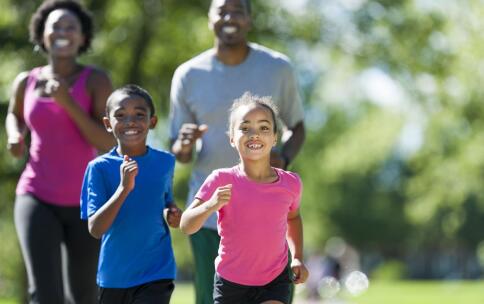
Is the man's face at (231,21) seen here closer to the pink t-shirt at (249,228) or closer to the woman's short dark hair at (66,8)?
the woman's short dark hair at (66,8)

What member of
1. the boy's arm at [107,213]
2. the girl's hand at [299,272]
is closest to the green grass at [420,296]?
Answer: the girl's hand at [299,272]

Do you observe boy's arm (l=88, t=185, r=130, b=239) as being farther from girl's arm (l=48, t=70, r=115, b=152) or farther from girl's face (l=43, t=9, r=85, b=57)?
girl's face (l=43, t=9, r=85, b=57)

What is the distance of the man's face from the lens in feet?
19.0

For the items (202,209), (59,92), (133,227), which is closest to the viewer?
(202,209)

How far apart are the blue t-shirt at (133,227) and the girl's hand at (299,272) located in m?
0.60

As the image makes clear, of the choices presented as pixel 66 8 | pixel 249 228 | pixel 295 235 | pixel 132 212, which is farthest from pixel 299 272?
pixel 66 8

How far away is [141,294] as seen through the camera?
4.80 meters

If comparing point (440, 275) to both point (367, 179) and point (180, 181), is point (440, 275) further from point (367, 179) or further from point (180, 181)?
point (180, 181)

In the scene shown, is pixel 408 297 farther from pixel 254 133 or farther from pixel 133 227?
pixel 254 133

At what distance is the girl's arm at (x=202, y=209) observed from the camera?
4348mm

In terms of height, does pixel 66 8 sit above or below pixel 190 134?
above

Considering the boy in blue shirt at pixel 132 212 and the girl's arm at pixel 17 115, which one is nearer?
the boy in blue shirt at pixel 132 212

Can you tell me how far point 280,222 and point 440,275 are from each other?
2955 inches

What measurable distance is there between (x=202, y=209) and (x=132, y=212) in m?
0.58
